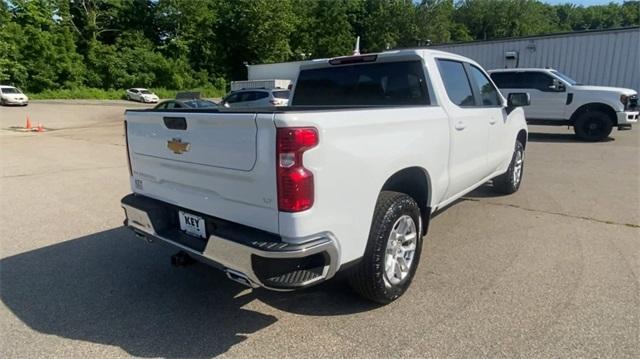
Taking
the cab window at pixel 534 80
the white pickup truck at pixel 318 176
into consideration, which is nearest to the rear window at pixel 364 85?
the white pickup truck at pixel 318 176

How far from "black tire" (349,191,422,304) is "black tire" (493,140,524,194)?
356 centimetres

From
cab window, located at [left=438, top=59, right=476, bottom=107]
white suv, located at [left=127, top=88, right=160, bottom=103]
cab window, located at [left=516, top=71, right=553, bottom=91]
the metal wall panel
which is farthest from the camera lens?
white suv, located at [left=127, top=88, right=160, bottom=103]

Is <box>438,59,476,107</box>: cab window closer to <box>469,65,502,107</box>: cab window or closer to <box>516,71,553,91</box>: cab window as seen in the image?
<box>469,65,502,107</box>: cab window

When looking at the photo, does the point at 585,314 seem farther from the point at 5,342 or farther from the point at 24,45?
the point at 24,45

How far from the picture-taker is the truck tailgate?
2504mm

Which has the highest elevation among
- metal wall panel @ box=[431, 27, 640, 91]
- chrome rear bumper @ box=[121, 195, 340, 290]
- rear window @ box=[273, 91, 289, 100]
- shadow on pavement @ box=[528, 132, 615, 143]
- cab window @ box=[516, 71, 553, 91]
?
metal wall panel @ box=[431, 27, 640, 91]

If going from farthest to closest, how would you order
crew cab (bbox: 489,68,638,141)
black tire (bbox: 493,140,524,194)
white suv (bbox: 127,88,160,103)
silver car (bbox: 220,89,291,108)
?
1. white suv (bbox: 127,88,160,103)
2. silver car (bbox: 220,89,291,108)
3. crew cab (bbox: 489,68,638,141)
4. black tire (bbox: 493,140,524,194)

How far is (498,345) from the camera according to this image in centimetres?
278

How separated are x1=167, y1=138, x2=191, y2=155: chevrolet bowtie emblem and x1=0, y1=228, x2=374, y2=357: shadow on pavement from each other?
3.97 ft

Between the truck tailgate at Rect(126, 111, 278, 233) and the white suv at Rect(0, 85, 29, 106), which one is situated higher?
the truck tailgate at Rect(126, 111, 278, 233)

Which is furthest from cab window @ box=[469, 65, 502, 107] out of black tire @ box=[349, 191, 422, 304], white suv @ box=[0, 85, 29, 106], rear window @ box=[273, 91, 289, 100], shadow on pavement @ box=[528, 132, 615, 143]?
white suv @ box=[0, 85, 29, 106]

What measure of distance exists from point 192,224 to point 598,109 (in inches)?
525

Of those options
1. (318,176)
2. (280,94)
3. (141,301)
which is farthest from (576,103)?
(141,301)

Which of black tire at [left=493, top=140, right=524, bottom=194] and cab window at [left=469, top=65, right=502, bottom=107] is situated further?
black tire at [left=493, top=140, right=524, bottom=194]
